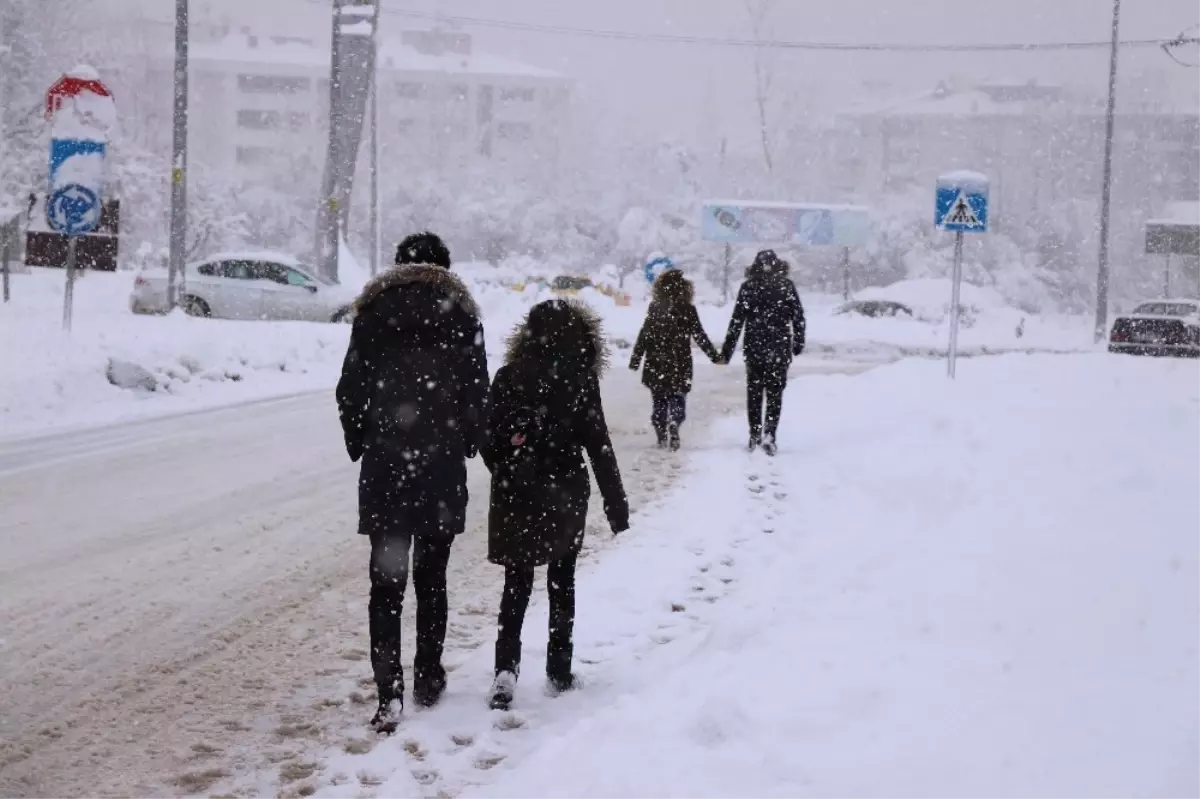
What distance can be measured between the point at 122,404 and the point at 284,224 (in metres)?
46.4

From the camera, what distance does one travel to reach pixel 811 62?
10031 centimetres

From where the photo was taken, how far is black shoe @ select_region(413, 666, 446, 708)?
17.0 feet

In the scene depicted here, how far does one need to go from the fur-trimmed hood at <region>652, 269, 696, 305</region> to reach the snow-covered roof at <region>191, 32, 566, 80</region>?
78.0 metres

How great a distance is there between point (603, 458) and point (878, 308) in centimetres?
3536

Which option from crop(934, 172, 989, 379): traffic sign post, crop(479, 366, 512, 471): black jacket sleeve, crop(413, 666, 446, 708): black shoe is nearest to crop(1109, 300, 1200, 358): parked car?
crop(934, 172, 989, 379): traffic sign post

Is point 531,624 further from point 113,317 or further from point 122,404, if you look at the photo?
point 113,317

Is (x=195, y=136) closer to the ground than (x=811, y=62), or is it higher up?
closer to the ground

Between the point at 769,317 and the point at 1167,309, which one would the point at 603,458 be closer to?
the point at 769,317

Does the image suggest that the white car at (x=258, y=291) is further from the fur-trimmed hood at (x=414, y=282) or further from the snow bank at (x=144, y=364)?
the fur-trimmed hood at (x=414, y=282)

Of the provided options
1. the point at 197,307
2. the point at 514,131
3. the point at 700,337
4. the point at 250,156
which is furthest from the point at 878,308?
the point at 250,156

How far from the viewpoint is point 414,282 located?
15.8ft

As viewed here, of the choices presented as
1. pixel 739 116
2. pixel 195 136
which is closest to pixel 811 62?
pixel 739 116

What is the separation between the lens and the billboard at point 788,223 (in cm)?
4803

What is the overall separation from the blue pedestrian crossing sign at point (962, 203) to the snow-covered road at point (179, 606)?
5.74 meters
